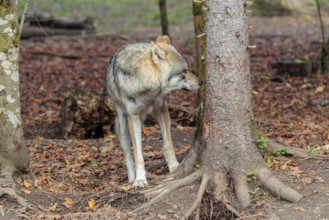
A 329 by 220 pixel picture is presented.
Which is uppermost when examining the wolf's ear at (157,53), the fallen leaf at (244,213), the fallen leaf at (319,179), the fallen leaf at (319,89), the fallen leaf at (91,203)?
the wolf's ear at (157,53)

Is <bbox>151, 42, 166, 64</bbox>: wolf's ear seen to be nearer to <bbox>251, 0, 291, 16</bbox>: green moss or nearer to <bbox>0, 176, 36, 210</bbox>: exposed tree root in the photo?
<bbox>0, 176, 36, 210</bbox>: exposed tree root

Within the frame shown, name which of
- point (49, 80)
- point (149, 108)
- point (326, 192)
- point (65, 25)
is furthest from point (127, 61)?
point (65, 25)

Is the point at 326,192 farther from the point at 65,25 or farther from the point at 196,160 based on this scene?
the point at 65,25

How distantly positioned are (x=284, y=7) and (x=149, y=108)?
19.9 meters

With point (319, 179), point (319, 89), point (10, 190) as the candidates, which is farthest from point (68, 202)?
point (319, 89)

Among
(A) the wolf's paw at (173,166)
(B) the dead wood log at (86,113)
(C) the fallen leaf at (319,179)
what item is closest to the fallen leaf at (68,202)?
(A) the wolf's paw at (173,166)

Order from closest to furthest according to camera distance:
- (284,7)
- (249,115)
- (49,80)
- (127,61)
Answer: (249,115)
(127,61)
(49,80)
(284,7)

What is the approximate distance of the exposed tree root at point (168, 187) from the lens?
22.0 feet

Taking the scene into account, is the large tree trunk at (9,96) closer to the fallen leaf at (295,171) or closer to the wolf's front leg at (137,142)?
the wolf's front leg at (137,142)

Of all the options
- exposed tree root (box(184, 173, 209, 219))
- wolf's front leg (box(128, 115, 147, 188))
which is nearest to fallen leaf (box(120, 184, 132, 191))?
wolf's front leg (box(128, 115, 147, 188))

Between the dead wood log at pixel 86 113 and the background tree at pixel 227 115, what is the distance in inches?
176

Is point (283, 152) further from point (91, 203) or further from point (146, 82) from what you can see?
point (91, 203)

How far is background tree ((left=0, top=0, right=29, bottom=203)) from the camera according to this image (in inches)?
292

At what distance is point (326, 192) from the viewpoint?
6.47 metres
